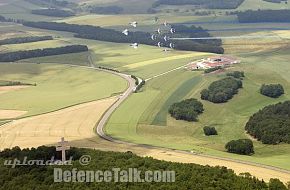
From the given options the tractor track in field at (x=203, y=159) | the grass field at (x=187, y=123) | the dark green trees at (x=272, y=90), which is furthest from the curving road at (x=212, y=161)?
the dark green trees at (x=272, y=90)

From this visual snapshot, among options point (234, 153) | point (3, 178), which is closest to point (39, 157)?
point (3, 178)

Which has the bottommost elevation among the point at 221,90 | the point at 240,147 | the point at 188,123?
the point at 188,123

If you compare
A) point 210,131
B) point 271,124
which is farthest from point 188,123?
point 271,124

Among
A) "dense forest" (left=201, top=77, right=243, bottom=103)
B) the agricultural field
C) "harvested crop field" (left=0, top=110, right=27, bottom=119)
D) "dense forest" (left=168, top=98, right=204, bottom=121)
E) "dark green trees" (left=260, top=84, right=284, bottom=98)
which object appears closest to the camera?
the agricultural field

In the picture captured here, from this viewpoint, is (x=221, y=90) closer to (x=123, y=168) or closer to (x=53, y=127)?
(x=53, y=127)

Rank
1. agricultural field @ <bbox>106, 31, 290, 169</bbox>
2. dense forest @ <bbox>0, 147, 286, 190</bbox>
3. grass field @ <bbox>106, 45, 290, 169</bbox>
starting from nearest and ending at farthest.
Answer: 1. dense forest @ <bbox>0, 147, 286, 190</bbox>
2. agricultural field @ <bbox>106, 31, 290, 169</bbox>
3. grass field @ <bbox>106, 45, 290, 169</bbox>

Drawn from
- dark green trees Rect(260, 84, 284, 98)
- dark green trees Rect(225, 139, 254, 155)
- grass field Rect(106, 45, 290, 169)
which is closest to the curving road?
grass field Rect(106, 45, 290, 169)

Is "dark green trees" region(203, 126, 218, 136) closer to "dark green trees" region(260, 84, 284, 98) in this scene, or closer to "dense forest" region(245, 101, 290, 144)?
"dense forest" region(245, 101, 290, 144)

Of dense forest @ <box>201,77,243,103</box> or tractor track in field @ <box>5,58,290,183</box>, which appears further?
dense forest @ <box>201,77,243,103</box>
